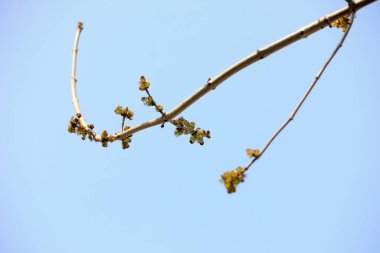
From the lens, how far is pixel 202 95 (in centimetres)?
447

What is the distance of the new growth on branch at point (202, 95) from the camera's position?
3783mm

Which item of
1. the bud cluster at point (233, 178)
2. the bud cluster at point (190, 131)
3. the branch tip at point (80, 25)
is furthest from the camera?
the branch tip at point (80, 25)

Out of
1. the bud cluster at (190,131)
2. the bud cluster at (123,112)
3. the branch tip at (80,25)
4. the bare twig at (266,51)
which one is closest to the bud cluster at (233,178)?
the bare twig at (266,51)

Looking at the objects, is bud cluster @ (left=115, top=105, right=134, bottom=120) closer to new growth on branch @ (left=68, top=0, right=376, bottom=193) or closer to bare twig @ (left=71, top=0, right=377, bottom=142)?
new growth on branch @ (left=68, top=0, right=376, bottom=193)

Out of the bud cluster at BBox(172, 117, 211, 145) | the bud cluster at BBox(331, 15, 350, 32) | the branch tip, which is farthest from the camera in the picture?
the branch tip

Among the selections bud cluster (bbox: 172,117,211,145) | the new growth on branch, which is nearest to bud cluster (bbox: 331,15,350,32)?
the new growth on branch

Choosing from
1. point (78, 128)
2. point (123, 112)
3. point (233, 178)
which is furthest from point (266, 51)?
point (78, 128)

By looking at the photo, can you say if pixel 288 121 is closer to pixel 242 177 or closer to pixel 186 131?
pixel 242 177

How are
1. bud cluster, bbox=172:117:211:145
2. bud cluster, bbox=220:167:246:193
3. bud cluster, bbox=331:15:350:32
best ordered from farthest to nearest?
bud cluster, bbox=172:117:211:145, bud cluster, bbox=331:15:350:32, bud cluster, bbox=220:167:246:193

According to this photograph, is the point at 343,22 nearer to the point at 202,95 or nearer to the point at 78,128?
the point at 202,95

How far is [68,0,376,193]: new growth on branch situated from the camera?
378 centimetres

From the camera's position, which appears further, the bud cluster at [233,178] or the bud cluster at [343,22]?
the bud cluster at [343,22]

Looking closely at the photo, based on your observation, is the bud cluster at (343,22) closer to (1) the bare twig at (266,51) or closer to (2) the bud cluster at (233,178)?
(1) the bare twig at (266,51)

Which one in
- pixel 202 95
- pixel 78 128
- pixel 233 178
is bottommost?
pixel 233 178
